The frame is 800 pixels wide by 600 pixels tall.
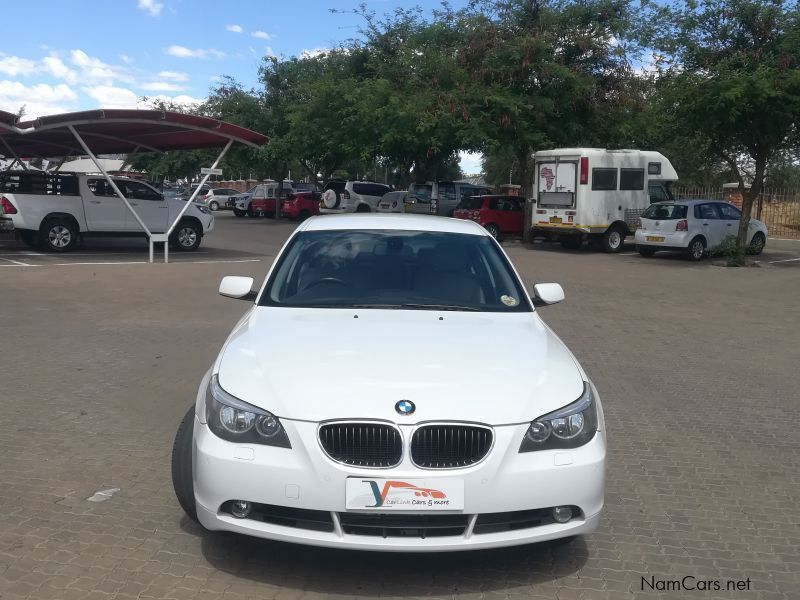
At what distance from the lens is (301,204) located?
40.7 m

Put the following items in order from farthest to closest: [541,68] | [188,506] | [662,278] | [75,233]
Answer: [541,68], [75,233], [662,278], [188,506]

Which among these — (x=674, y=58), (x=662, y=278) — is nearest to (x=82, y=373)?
(x=662, y=278)

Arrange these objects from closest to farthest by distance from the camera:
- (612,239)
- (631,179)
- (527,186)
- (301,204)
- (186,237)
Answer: (186,237) → (631,179) → (612,239) → (527,186) → (301,204)

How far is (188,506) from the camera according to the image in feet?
13.2

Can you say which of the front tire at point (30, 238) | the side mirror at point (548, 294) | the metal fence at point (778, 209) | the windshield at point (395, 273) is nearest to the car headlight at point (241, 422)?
the windshield at point (395, 273)

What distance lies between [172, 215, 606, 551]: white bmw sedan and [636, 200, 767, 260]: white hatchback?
61.7 ft

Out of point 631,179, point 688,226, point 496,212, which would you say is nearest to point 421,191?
point 496,212

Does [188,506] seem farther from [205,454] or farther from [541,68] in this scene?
[541,68]

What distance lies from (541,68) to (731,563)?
22.4m

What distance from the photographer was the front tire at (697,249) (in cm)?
2194

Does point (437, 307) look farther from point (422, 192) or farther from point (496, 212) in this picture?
point (422, 192)

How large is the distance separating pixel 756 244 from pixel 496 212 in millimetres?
8081

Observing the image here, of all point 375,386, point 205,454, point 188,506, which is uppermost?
point 375,386

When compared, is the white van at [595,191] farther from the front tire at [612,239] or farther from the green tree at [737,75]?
the green tree at [737,75]
